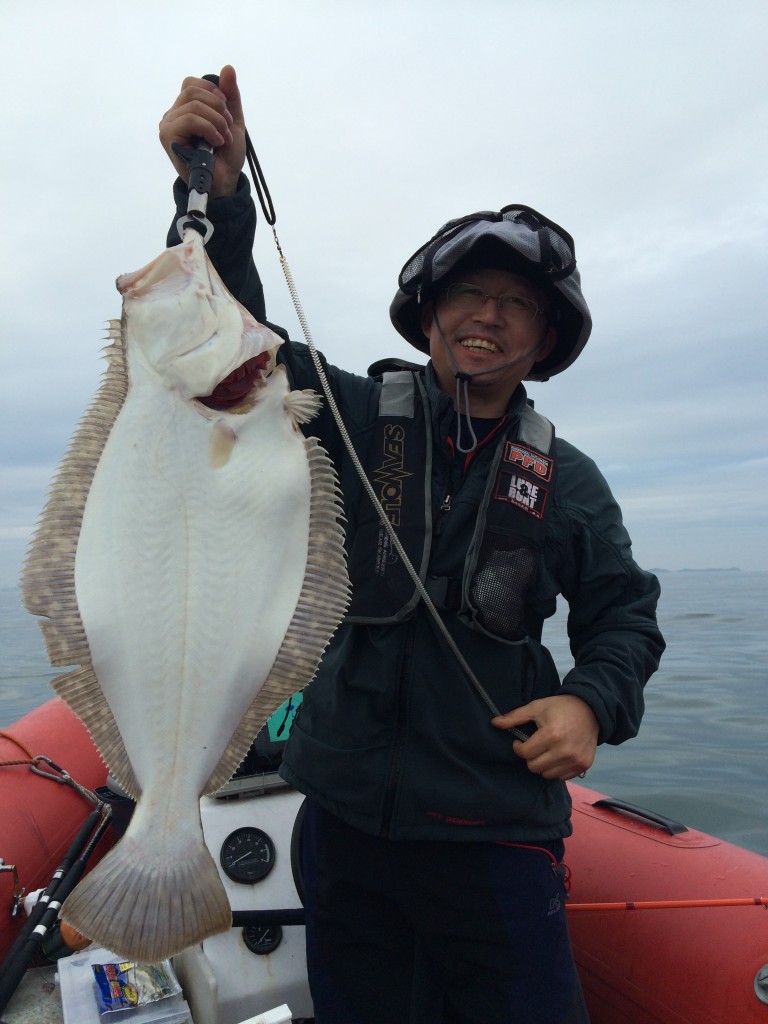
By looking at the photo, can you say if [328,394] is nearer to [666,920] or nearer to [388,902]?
[388,902]

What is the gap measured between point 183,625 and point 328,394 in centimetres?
72

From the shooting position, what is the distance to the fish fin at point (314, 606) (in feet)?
5.37

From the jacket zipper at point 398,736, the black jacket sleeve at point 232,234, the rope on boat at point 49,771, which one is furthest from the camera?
the rope on boat at point 49,771

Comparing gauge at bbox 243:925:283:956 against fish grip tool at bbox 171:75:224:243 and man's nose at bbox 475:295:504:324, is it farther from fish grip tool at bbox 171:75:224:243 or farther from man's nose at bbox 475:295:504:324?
fish grip tool at bbox 171:75:224:243

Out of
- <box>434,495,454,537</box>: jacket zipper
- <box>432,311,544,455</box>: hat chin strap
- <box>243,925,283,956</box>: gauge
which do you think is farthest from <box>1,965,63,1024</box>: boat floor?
<box>432,311,544,455</box>: hat chin strap

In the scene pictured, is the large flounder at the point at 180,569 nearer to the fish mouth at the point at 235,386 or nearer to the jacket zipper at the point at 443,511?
the fish mouth at the point at 235,386

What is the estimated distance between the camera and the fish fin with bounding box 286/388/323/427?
1.70 metres

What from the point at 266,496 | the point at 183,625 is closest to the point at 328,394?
the point at 266,496

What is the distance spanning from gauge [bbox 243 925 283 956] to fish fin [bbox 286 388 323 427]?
2.09 metres

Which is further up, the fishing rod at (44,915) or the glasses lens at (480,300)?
the glasses lens at (480,300)

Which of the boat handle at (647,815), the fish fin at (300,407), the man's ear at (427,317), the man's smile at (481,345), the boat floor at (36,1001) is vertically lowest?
the boat floor at (36,1001)

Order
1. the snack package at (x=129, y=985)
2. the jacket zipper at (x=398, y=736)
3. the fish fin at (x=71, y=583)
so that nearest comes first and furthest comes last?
the fish fin at (x=71, y=583)
the jacket zipper at (x=398, y=736)
the snack package at (x=129, y=985)

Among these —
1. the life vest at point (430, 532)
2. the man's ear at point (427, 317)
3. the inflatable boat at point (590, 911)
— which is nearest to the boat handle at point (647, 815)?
the inflatable boat at point (590, 911)

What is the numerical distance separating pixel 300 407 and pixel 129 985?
7.03ft
